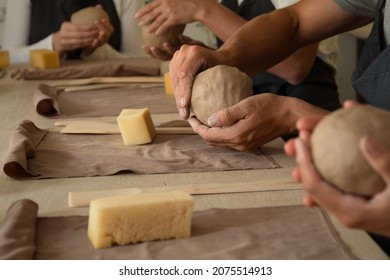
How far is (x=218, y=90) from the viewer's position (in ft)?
4.63

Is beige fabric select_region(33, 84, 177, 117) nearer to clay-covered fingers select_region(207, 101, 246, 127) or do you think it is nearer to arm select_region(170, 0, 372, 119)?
arm select_region(170, 0, 372, 119)

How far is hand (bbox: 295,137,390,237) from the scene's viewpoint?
75 centimetres

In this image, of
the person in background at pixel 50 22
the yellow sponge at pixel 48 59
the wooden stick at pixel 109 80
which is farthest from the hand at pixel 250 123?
the person in background at pixel 50 22

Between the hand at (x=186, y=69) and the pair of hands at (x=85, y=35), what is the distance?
1.28 m

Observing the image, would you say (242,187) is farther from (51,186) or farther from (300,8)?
(300,8)

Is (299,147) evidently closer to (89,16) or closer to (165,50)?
(165,50)

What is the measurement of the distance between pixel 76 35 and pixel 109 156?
→ 1.52 meters

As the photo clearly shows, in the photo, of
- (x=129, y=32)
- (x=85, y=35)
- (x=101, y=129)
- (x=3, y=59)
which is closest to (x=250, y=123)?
(x=101, y=129)

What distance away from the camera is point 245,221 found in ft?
3.45

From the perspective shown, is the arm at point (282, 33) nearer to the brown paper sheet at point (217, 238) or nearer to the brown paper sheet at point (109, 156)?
the brown paper sheet at point (109, 156)

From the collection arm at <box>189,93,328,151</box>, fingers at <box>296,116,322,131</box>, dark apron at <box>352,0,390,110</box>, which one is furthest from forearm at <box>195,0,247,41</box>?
fingers at <box>296,116,322,131</box>

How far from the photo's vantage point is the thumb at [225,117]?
1370mm

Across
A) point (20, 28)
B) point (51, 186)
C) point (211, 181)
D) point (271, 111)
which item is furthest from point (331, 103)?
point (20, 28)

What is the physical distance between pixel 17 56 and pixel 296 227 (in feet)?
7.65
